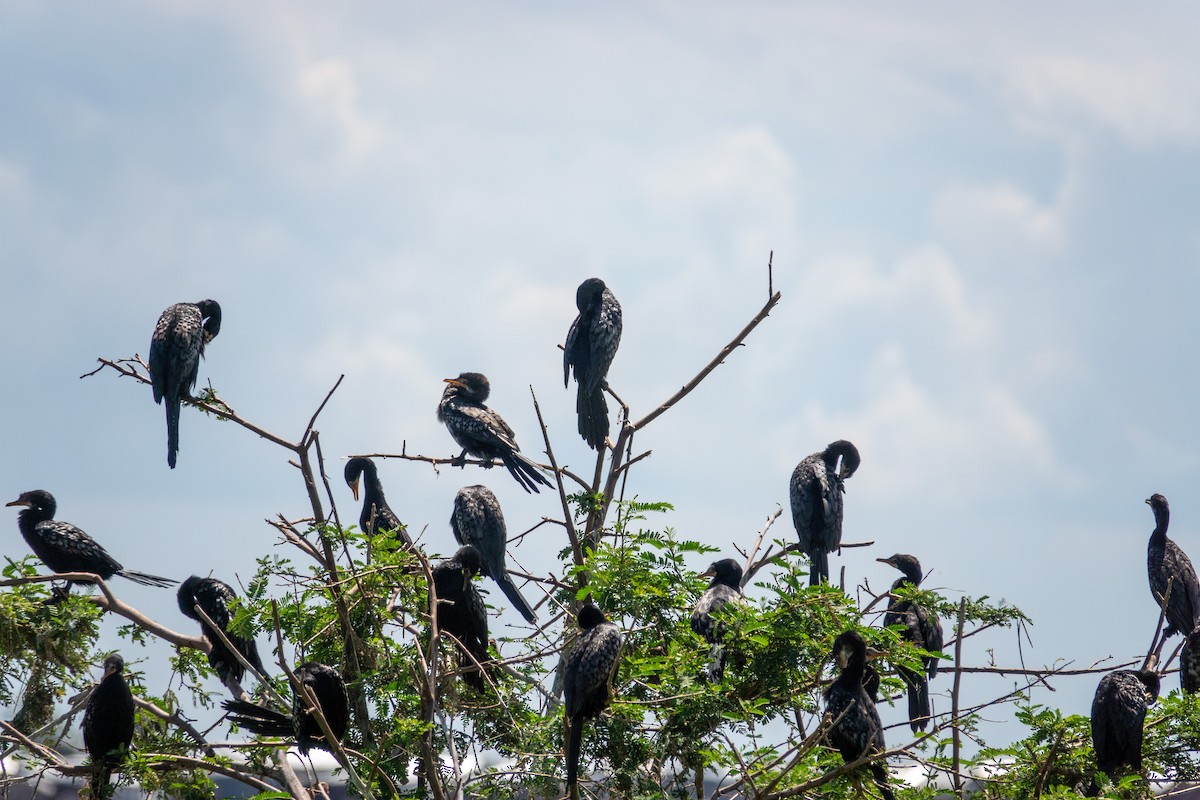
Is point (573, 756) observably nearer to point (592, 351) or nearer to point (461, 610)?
point (461, 610)

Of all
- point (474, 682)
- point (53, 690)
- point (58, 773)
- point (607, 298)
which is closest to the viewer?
point (58, 773)

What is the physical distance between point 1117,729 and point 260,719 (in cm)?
519

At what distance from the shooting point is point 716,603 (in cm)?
833

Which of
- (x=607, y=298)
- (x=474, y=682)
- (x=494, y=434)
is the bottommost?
(x=474, y=682)

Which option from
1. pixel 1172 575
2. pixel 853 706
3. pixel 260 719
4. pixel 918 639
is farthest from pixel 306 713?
pixel 1172 575

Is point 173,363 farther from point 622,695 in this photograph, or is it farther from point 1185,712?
point 1185,712

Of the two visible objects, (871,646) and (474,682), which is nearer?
(871,646)

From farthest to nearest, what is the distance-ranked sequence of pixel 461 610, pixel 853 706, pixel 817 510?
pixel 817 510 → pixel 461 610 → pixel 853 706

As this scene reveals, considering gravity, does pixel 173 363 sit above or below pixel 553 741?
above

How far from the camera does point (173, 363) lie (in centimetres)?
1118

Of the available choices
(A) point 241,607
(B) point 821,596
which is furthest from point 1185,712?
(A) point 241,607

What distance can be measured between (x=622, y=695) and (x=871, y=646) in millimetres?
1614

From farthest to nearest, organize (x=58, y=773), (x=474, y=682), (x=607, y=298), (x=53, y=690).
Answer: (x=607, y=298)
(x=53, y=690)
(x=474, y=682)
(x=58, y=773)

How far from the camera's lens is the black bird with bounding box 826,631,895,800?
24.0 feet
